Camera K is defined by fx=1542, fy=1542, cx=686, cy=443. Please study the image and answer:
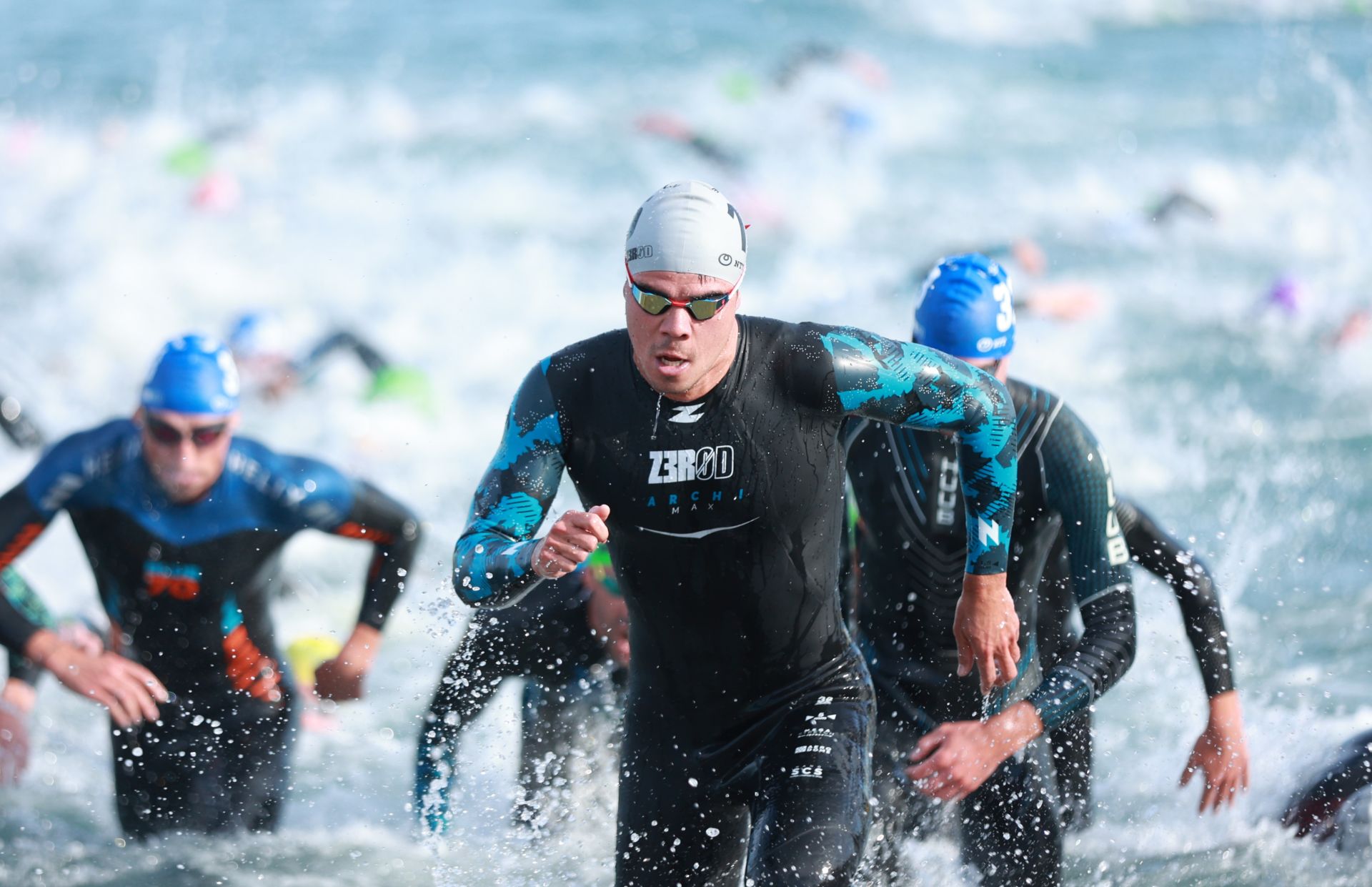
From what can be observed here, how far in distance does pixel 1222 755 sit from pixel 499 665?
2280 mm

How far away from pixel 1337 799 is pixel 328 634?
4.85 meters

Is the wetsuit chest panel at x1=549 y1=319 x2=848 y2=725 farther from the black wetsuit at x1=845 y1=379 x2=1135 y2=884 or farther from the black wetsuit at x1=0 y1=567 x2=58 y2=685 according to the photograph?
the black wetsuit at x1=0 y1=567 x2=58 y2=685

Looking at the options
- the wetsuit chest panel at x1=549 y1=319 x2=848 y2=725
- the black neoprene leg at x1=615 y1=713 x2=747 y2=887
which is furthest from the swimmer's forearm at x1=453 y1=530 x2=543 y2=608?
the black neoprene leg at x1=615 y1=713 x2=747 y2=887

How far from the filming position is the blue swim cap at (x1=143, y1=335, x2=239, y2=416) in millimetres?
5059

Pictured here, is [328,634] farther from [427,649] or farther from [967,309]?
[967,309]

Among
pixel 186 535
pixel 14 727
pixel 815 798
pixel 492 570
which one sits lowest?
pixel 815 798

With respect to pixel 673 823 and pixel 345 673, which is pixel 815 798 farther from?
pixel 345 673

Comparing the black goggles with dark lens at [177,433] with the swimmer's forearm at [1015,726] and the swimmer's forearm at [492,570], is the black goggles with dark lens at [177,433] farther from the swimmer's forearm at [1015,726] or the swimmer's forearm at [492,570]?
the swimmer's forearm at [1015,726]

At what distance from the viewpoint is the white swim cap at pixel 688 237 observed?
3436 millimetres

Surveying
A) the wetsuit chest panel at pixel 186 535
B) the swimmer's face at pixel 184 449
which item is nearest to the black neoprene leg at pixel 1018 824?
the wetsuit chest panel at pixel 186 535

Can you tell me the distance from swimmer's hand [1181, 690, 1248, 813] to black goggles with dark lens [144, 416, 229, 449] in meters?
3.26

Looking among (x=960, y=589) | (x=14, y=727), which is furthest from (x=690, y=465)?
(x=14, y=727)

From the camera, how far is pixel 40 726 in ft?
23.5

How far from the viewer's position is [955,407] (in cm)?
362
